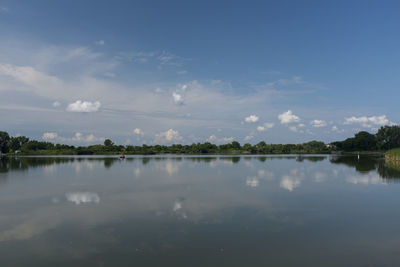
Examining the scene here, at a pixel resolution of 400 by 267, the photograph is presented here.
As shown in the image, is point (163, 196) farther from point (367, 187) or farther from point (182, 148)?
point (182, 148)

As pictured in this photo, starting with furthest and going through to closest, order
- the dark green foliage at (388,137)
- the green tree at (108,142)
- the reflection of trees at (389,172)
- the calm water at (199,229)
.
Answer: the green tree at (108,142), the dark green foliage at (388,137), the reflection of trees at (389,172), the calm water at (199,229)

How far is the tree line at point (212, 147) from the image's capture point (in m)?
106

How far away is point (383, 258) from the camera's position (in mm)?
7250

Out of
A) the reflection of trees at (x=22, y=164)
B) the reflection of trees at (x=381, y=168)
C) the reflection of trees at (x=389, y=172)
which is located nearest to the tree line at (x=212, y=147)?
the reflection of trees at (x=22, y=164)

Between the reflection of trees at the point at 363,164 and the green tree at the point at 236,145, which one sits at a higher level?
the green tree at the point at 236,145

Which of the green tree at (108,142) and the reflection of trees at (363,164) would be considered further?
the green tree at (108,142)

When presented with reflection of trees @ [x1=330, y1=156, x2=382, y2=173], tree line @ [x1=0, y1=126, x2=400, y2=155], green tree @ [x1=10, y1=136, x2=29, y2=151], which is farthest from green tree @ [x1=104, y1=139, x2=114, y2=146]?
reflection of trees @ [x1=330, y1=156, x2=382, y2=173]

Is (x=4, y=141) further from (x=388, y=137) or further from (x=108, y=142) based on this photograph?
(x=388, y=137)

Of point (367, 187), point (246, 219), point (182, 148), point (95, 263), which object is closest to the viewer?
point (95, 263)

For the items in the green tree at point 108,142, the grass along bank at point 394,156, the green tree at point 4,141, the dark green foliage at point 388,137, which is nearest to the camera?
the grass along bank at point 394,156

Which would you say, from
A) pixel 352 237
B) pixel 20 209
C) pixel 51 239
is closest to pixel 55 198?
pixel 20 209

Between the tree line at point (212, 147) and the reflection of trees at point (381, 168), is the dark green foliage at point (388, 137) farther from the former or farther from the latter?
the reflection of trees at point (381, 168)

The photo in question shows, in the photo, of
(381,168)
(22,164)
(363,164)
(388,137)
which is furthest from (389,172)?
(388,137)

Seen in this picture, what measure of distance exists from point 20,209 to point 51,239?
547 cm
